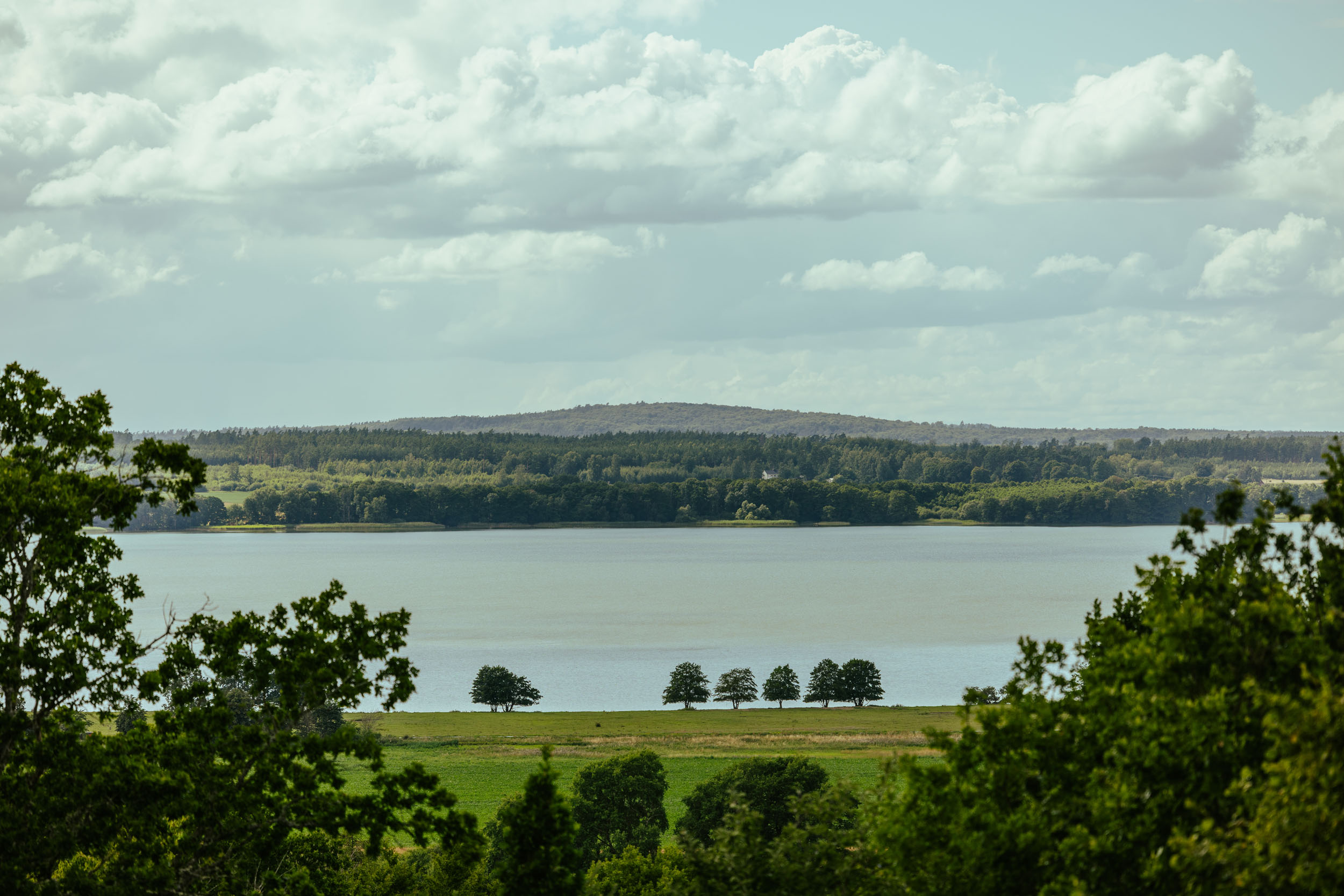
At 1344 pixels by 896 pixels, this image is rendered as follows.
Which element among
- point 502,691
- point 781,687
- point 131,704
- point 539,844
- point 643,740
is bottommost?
point 643,740

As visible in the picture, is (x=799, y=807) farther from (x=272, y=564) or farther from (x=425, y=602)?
(x=272, y=564)

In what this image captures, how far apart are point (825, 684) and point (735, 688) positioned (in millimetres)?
6000

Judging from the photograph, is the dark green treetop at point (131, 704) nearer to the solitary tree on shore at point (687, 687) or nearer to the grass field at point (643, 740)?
the grass field at point (643, 740)

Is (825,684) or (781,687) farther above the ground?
(825,684)

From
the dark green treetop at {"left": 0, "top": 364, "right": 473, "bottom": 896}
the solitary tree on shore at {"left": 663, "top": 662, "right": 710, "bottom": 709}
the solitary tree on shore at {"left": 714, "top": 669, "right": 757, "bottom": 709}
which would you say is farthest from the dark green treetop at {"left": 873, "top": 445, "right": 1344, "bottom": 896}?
the solitary tree on shore at {"left": 714, "top": 669, "right": 757, "bottom": 709}

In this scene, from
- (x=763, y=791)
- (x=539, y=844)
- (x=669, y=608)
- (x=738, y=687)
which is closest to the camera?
(x=539, y=844)

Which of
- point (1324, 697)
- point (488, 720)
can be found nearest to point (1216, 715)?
point (1324, 697)

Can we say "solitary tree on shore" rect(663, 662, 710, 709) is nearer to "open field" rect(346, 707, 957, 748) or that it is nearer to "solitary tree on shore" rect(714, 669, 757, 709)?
"solitary tree on shore" rect(714, 669, 757, 709)

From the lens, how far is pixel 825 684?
80.1 meters

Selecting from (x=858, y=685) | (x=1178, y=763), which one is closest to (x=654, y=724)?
(x=858, y=685)

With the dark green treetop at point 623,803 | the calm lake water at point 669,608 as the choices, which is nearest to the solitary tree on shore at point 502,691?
the calm lake water at point 669,608

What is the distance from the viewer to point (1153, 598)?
16062 mm

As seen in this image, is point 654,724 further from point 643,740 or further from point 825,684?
Answer: point 825,684

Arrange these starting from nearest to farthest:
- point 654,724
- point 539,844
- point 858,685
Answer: point 539,844 → point 654,724 → point 858,685
